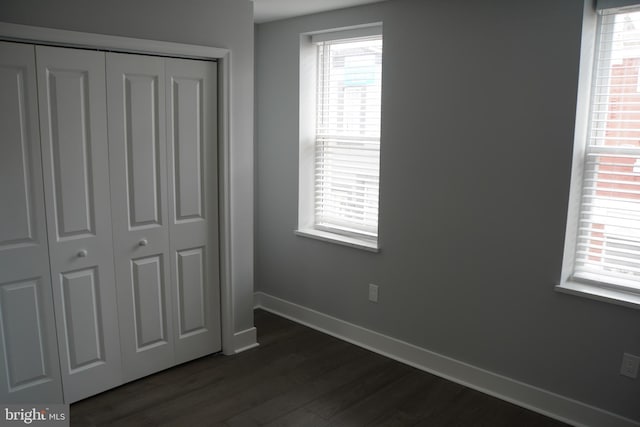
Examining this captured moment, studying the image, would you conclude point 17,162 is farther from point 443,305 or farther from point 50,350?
point 443,305

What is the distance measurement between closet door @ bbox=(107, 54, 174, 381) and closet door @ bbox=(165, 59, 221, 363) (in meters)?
0.07

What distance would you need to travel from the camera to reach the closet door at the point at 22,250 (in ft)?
8.11

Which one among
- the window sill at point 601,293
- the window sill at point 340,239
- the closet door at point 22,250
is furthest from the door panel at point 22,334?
the window sill at point 601,293

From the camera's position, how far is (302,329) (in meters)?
3.99

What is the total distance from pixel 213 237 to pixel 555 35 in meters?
2.29

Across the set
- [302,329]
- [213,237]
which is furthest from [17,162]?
[302,329]

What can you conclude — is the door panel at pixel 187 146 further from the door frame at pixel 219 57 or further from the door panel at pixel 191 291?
the door panel at pixel 191 291

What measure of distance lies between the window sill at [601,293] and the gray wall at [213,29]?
78.4 inches

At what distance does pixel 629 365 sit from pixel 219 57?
2.82m

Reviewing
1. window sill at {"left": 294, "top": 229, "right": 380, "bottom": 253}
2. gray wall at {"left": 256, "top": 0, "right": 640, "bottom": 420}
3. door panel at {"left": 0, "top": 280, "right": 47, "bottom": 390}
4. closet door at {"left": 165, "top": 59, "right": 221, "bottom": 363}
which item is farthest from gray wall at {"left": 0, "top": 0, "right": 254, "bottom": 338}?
door panel at {"left": 0, "top": 280, "right": 47, "bottom": 390}

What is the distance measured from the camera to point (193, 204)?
3252mm

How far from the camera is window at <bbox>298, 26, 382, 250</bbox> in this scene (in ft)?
12.0

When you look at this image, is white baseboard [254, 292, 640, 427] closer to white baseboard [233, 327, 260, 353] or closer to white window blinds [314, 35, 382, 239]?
white baseboard [233, 327, 260, 353]

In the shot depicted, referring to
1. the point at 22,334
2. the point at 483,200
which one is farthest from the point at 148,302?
the point at 483,200
